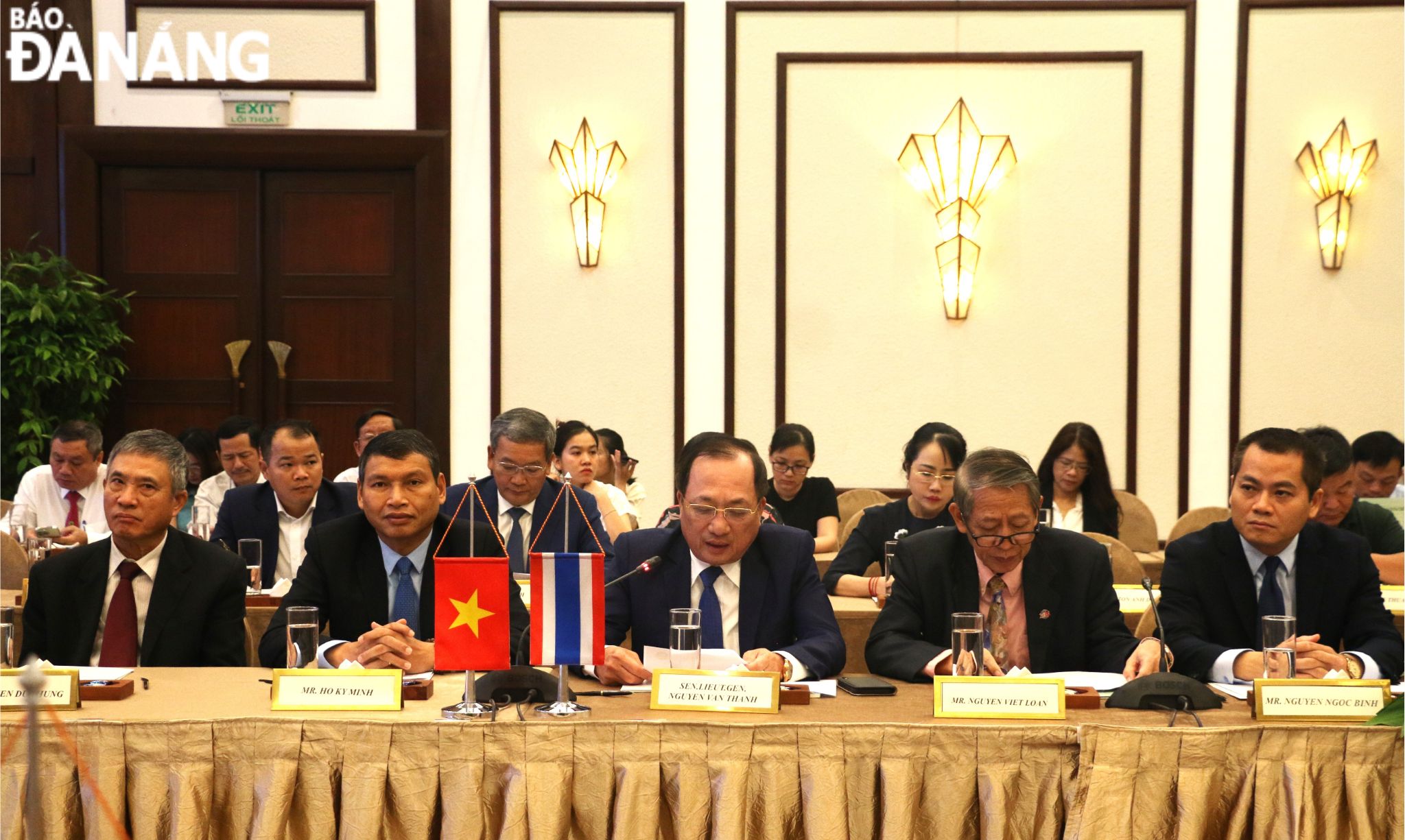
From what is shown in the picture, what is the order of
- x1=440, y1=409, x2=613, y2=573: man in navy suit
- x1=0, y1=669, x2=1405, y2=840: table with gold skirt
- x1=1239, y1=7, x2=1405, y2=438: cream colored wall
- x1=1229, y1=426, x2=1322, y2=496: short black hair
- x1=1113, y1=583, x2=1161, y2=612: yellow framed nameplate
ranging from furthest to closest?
x1=1239, y1=7, x2=1405, y2=438: cream colored wall, x1=440, y1=409, x2=613, y2=573: man in navy suit, x1=1113, y1=583, x2=1161, y2=612: yellow framed nameplate, x1=1229, y1=426, x2=1322, y2=496: short black hair, x1=0, y1=669, x2=1405, y2=840: table with gold skirt

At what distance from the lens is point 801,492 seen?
6.09 m

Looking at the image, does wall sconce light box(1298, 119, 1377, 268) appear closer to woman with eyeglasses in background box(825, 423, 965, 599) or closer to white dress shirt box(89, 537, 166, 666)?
woman with eyeglasses in background box(825, 423, 965, 599)

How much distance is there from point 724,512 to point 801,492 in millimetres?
3020

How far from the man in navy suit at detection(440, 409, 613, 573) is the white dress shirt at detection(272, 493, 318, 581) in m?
0.60

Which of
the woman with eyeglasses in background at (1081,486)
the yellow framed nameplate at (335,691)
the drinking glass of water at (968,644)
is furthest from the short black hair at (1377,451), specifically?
the yellow framed nameplate at (335,691)

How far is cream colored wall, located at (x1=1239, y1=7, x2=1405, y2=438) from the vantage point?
757 cm

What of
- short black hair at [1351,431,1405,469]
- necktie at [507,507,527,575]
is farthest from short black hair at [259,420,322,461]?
short black hair at [1351,431,1405,469]

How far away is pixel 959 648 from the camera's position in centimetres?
267

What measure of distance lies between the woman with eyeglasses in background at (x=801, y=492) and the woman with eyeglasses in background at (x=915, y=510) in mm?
A: 936

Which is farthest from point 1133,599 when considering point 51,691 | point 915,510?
point 51,691

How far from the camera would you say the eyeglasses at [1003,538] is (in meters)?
3.03

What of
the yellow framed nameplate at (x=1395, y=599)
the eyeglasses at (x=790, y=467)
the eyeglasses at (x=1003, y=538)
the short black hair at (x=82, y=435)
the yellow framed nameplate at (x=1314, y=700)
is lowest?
the yellow framed nameplate at (x=1395, y=599)

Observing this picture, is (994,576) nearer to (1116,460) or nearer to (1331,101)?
(1116,460)

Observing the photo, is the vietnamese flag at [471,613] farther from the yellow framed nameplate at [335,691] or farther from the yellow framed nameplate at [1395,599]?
the yellow framed nameplate at [1395,599]
